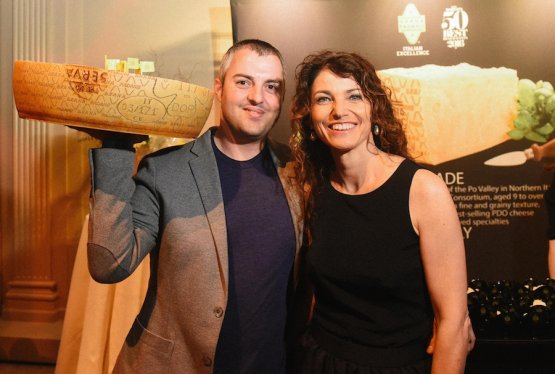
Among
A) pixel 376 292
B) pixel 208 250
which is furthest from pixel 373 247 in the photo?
pixel 208 250

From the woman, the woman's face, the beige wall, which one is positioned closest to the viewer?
Answer: the woman

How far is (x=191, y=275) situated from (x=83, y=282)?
125 centimetres

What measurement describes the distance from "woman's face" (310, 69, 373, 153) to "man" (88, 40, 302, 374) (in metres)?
0.16

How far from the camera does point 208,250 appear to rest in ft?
4.00

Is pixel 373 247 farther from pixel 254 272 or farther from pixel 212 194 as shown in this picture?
pixel 212 194

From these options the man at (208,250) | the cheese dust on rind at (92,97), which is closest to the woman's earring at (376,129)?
the man at (208,250)

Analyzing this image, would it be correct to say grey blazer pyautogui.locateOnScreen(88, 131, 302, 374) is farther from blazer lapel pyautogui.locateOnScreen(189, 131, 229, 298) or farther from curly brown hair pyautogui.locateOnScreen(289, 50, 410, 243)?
curly brown hair pyautogui.locateOnScreen(289, 50, 410, 243)

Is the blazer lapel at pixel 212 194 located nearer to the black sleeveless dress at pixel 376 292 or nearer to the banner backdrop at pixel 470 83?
the black sleeveless dress at pixel 376 292

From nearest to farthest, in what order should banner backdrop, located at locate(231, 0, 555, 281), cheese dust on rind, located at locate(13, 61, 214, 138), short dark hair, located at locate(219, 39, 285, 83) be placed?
cheese dust on rind, located at locate(13, 61, 214, 138) → short dark hair, located at locate(219, 39, 285, 83) → banner backdrop, located at locate(231, 0, 555, 281)

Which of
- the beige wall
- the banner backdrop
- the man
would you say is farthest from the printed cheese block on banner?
the man

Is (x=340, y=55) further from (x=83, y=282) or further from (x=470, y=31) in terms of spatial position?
(x=83, y=282)

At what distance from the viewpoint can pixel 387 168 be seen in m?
1.27

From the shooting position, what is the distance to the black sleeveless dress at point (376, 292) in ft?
3.89

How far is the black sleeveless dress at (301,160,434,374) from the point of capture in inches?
46.7
